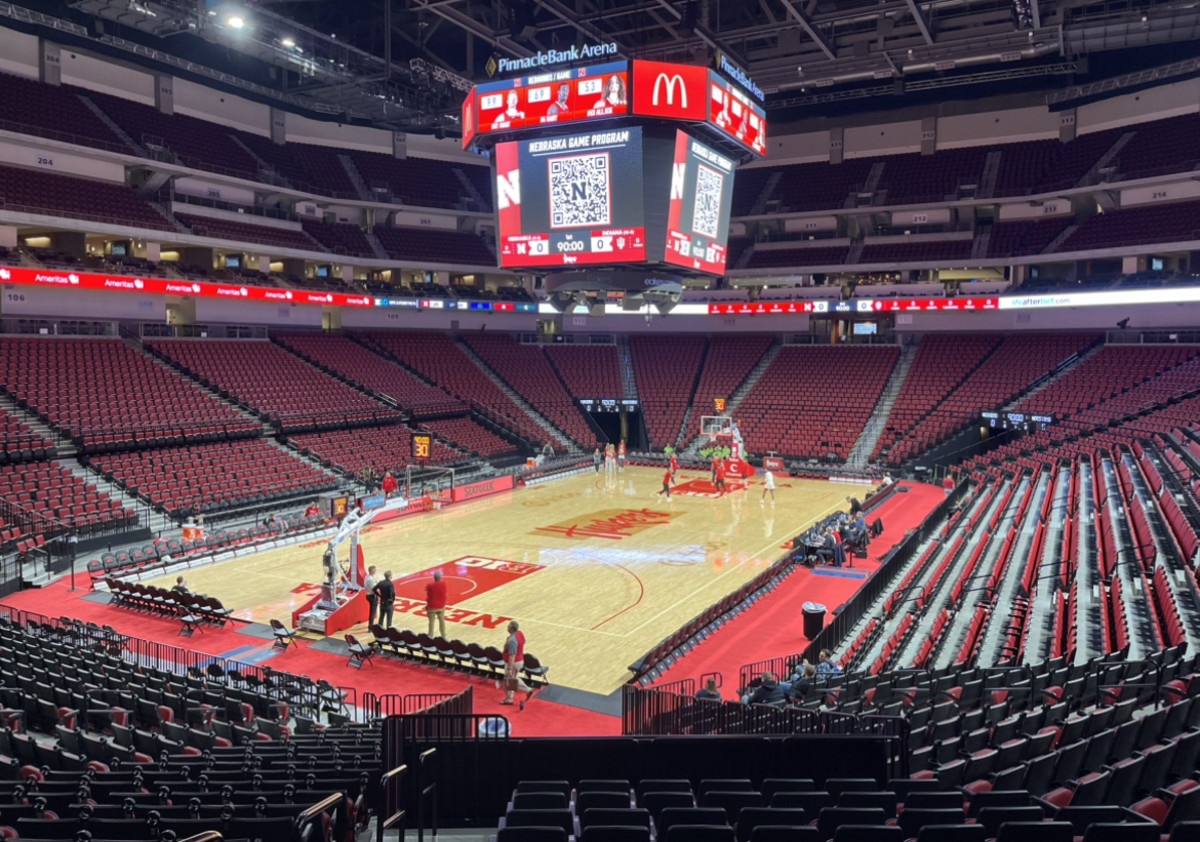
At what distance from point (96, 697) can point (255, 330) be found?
33909 millimetres

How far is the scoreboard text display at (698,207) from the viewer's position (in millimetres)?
23719

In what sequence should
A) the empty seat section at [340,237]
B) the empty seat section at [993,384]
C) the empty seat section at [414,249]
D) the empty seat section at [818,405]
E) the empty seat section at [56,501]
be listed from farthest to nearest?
the empty seat section at [414,249] → the empty seat section at [340,237] → the empty seat section at [818,405] → the empty seat section at [993,384] → the empty seat section at [56,501]

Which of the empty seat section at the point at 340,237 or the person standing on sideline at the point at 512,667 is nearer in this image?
the person standing on sideline at the point at 512,667

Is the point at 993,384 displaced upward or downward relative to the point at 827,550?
upward

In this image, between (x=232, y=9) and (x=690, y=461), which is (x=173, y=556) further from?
(x=690, y=461)

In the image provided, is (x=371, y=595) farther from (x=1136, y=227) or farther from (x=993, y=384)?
(x=1136, y=227)

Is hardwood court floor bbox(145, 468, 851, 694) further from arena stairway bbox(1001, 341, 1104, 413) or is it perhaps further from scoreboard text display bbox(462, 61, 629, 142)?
scoreboard text display bbox(462, 61, 629, 142)

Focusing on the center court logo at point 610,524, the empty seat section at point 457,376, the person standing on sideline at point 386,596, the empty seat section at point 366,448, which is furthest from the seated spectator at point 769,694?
the empty seat section at point 457,376

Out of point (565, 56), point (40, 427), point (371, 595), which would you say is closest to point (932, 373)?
point (565, 56)

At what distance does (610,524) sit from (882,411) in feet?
70.6

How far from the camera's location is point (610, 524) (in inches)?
1160

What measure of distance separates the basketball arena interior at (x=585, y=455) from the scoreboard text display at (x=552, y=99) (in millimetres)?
151

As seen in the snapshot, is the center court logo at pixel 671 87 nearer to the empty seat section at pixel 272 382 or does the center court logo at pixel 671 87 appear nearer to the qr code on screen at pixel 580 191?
the qr code on screen at pixel 580 191

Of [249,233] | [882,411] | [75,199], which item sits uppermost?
[249,233]
